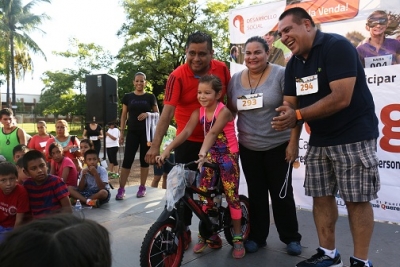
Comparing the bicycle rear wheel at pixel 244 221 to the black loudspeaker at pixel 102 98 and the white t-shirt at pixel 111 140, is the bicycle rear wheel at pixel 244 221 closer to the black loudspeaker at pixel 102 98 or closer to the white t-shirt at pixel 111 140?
the black loudspeaker at pixel 102 98

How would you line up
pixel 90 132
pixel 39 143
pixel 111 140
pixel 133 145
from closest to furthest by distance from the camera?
pixel 133 145
pixel 39 143
pixel 90 132
pixel 111 140

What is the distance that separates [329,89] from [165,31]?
1697cm

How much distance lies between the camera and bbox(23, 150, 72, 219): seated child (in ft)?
9.82

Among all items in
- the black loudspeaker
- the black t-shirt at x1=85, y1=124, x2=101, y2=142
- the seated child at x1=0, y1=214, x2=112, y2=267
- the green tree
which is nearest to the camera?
the seated child at x1=0, y1=214, x2=112, y2=267

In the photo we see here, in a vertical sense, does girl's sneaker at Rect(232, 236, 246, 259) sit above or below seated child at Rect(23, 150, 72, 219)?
below

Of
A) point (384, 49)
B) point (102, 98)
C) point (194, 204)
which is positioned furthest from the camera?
point (102, 98)

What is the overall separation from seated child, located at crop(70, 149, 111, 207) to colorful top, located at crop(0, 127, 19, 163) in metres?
0.98

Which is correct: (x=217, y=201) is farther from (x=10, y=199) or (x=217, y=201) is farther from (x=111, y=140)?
(x=111, y=140)

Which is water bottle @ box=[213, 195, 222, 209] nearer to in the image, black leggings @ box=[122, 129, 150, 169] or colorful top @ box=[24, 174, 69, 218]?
colorful top @ box=[24, 174, 69, 218]

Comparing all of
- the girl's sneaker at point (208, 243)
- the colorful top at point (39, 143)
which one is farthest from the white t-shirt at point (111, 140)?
the girl's sneaker at point (208, 243)

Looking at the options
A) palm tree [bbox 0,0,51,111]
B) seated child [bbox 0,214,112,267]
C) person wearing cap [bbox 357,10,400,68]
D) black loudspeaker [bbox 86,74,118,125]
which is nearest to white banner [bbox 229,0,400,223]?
person wearing cap [bbox 357,10,400,68]

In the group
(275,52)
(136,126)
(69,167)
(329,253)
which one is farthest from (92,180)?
(329,253)

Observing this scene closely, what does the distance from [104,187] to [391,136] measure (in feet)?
11.8

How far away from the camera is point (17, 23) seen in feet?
86.0
